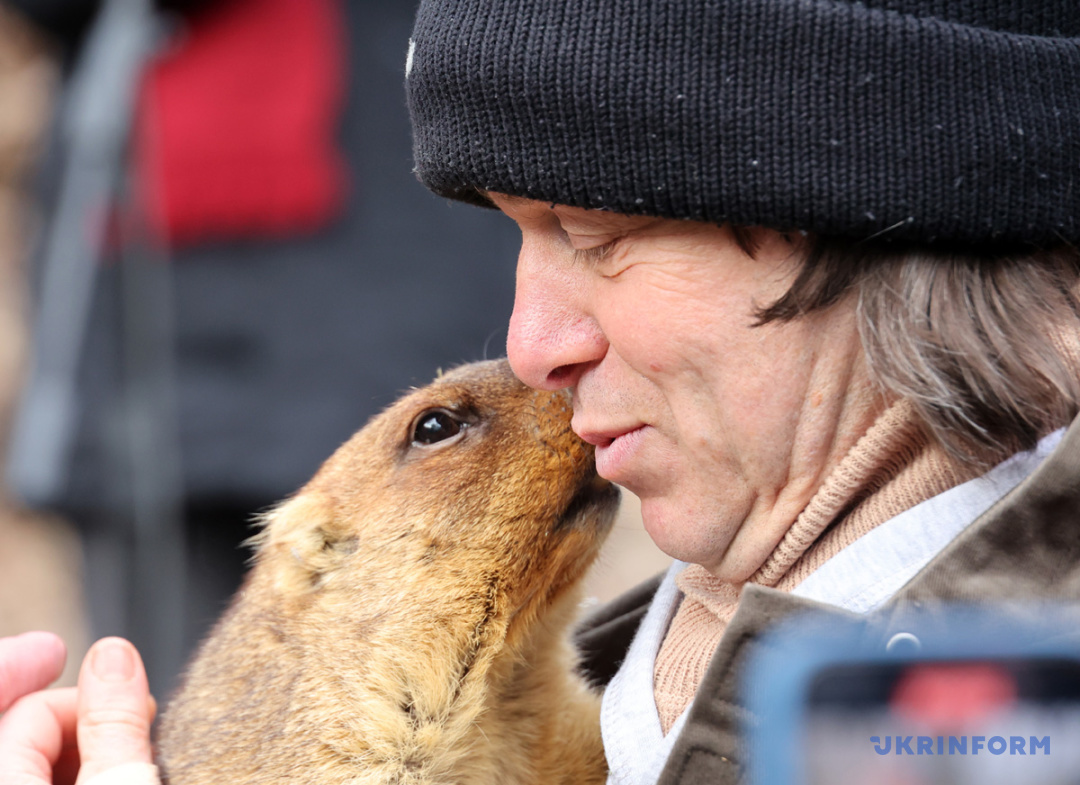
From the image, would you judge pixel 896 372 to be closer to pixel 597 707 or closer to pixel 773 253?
pixel 773 253

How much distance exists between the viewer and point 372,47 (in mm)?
6016

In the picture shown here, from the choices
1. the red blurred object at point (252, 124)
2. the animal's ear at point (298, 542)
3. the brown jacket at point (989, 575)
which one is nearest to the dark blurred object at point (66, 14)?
the red blurred object at point (252, 124)

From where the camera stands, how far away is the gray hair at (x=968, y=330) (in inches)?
63.9

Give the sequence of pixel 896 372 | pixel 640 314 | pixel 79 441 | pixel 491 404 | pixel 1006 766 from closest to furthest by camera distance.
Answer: pixel 1006 766, pixel 896 372, pixel 640 314, pixel 491 404, pixel 79 441

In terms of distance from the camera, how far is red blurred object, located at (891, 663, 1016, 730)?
2.66 feet

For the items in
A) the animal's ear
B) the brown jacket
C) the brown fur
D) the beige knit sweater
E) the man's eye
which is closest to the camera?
the brown jacket

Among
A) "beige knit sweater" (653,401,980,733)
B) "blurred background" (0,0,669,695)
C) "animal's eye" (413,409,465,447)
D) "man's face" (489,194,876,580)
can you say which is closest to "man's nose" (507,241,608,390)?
"man's face" (489,194,876,580)

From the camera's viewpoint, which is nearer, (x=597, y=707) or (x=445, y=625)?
(x=445, y=625)

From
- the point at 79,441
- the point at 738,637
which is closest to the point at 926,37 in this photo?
the point at 738,637

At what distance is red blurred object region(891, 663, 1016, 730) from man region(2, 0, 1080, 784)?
0.60 metres

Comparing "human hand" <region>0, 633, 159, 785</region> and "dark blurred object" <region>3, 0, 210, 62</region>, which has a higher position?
"dark blurred object" <region>3, 0, 210, 62</region>

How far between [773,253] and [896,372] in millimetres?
275

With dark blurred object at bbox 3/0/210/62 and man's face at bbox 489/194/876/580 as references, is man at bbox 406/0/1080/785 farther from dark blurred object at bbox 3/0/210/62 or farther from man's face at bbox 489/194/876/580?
dark blurred object at bbox 3/0/210/62

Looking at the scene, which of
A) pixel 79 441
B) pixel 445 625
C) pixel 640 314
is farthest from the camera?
pixel 79 441
